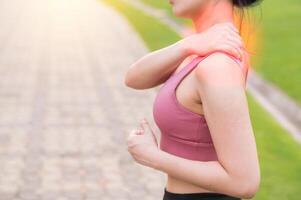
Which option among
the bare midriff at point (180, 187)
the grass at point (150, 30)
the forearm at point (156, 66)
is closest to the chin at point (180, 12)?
the forearm at point (156, 66)

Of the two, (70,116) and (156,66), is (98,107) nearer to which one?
(70,116)

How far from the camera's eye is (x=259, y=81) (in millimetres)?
12930

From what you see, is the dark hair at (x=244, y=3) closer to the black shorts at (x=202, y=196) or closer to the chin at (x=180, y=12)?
the chin at (x=180, y=12)

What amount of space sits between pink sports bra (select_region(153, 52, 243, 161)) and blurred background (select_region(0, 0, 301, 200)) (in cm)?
45

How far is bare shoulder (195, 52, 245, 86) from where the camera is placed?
2.04m

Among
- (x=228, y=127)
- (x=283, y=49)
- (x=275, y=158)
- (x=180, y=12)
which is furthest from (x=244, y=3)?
(x=283, y=49)

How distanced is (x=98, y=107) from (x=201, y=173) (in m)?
8.46

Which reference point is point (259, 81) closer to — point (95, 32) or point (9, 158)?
point (9, 158)

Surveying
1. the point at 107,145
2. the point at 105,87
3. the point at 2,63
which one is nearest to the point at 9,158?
the point at 107,145

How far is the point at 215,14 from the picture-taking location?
2.22 m

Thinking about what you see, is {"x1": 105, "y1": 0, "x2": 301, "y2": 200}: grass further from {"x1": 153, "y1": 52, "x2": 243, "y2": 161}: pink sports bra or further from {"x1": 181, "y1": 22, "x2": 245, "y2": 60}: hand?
{"x1": 181, "y1": 22, "x2": 245, "y2": 60}: hand

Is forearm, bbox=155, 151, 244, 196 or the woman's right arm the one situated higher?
the woman's right arm

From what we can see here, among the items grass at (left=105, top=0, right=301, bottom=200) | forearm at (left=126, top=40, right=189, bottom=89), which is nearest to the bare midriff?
forearm at (left=126, top=40, right=189, bottom=89)

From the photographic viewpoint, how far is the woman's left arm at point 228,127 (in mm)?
2047
